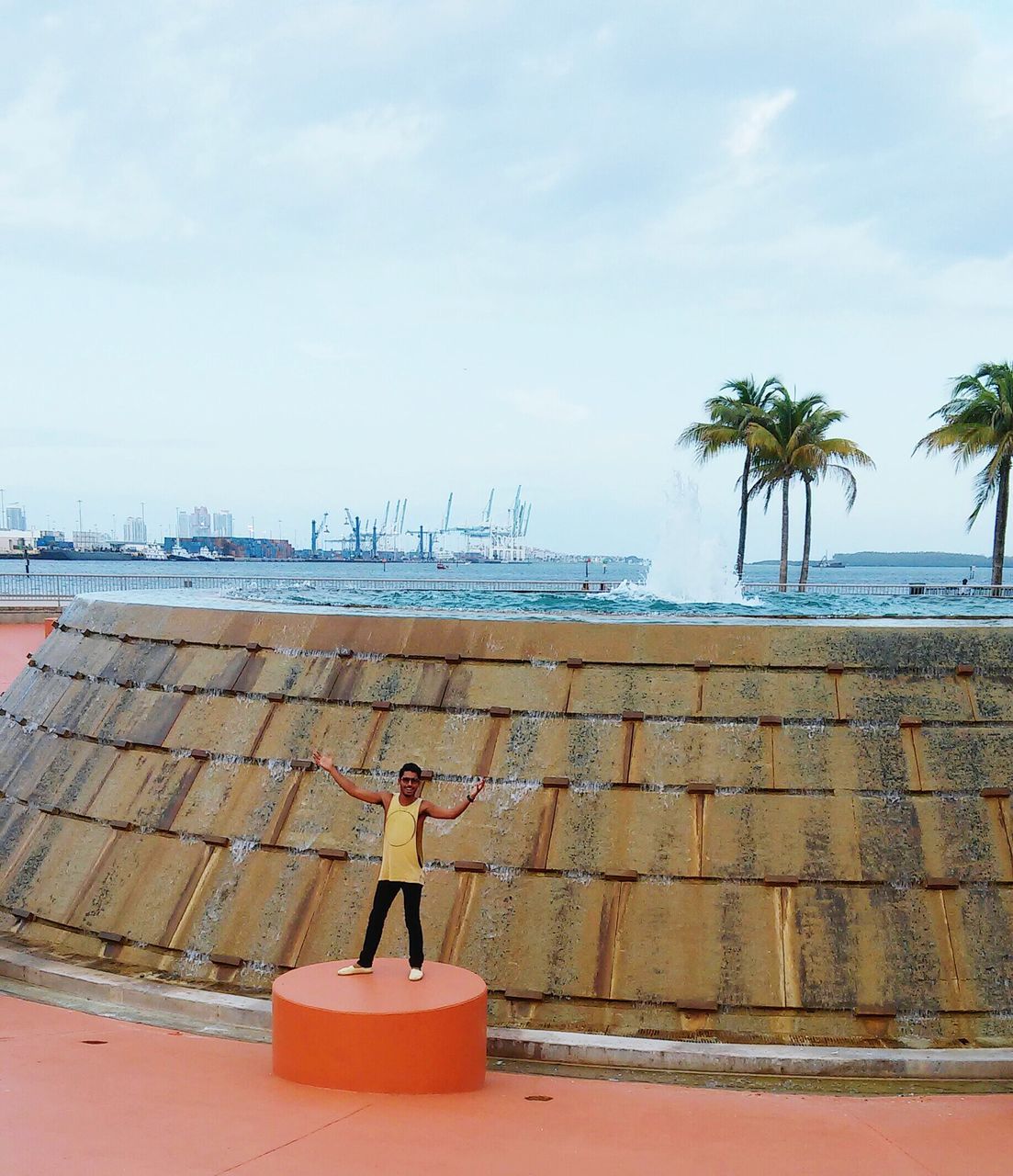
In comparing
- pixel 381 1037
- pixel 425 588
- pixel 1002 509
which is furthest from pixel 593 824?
pixel 1002 509

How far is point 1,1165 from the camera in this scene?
6820 mm

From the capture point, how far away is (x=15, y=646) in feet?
94.2

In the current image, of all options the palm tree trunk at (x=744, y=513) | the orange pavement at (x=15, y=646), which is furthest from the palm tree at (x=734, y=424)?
the orange pavement at (x=15, y=646)

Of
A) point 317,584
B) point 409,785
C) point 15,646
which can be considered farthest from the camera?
point 317,584

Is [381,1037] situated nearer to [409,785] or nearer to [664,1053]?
[409,785]

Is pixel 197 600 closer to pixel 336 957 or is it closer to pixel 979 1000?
pixel 336 957

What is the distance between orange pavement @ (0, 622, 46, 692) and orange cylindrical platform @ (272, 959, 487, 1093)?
698 inches

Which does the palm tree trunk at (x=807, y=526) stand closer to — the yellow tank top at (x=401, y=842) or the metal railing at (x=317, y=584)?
the metal railing at (x=317, y=584)

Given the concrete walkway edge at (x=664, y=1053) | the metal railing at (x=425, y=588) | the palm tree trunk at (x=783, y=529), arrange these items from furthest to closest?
the palm tree trunk at (x=783, y=529) → the metal railing at (x=425, y=588) → the concrete walkway edge at (x=664, y=1053)

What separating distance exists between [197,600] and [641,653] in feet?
22.4

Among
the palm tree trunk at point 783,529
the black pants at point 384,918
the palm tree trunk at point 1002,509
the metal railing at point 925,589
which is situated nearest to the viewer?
the black pants at point 384,918

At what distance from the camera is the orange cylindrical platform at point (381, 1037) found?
777 centimetres

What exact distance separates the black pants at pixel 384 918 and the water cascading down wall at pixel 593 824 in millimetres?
1445

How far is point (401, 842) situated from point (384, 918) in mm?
529
